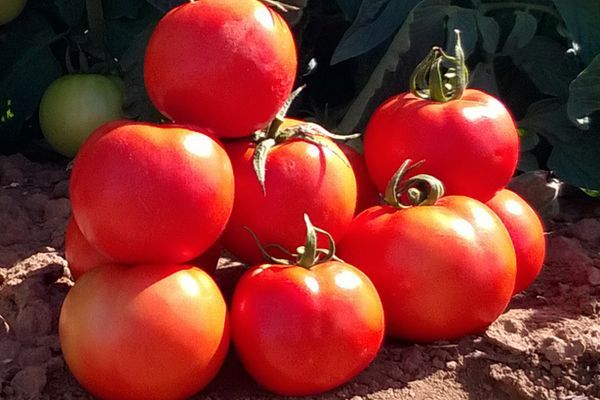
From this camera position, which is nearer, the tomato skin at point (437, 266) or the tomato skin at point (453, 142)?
the tomato skin at point (437, 266)

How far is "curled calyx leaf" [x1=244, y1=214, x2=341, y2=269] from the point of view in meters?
1.78

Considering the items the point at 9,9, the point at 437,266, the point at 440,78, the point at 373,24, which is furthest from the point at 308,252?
the point at 9,9

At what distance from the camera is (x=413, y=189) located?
2.01 metres

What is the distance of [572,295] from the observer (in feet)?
7.54

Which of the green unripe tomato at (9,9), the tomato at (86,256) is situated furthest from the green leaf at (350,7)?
the tomato at (86,256)

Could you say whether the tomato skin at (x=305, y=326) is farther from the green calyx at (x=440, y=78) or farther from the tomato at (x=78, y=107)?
the tomato at (x=78, y=107)

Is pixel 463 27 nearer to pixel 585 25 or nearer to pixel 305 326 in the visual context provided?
pixel 585 25

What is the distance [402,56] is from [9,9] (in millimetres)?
1256

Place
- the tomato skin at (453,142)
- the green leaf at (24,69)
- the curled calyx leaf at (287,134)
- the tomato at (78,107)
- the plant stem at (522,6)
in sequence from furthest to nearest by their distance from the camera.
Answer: the green leaf at (24,69)
the tomato at (78,107)
the plant stem at (522,6)
the tomato skin at (453,142)
the curled calyx leaf at (287,134)

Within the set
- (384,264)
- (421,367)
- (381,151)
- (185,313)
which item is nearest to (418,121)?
(381,151)

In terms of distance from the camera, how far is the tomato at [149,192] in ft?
5.64

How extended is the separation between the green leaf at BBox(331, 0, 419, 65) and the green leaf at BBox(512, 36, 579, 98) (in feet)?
1.21

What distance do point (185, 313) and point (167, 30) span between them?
1.70 feet

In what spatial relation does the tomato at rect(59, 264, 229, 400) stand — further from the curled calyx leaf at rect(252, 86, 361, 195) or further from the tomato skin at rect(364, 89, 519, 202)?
the tomato skin at rect(364, 89, 519, 202)
